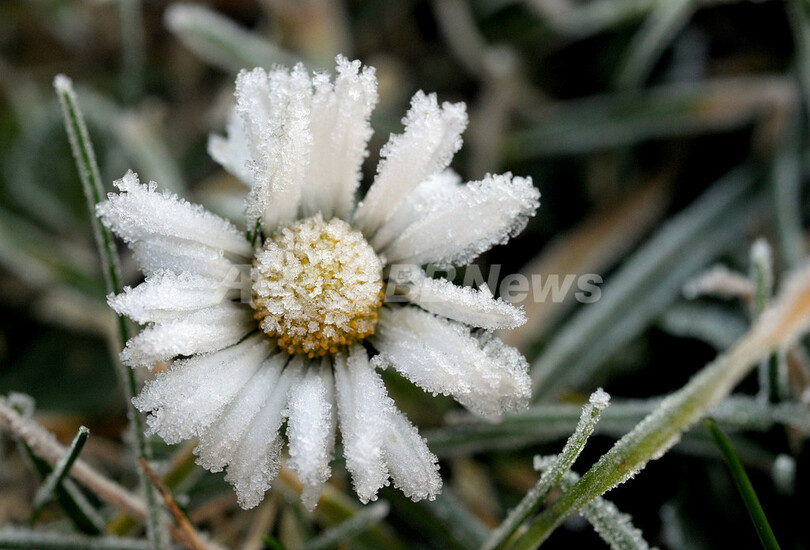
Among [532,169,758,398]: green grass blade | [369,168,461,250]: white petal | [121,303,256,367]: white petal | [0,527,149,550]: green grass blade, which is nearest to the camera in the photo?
[121,303,256,367]: white petal

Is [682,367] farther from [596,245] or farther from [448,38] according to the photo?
[448,38]

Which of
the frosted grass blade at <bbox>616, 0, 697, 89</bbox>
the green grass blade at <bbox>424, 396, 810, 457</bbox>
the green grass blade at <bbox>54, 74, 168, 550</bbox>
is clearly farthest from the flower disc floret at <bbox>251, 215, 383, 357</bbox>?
the frosted grass blade at <bbox>616, 0, 697, 89</bbox>

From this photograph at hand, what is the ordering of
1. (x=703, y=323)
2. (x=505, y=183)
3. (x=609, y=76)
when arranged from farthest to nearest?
(x=609, y=76) → (x=703, y=323) → (x=505, y=183)

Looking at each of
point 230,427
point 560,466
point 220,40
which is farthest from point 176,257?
point 220,40

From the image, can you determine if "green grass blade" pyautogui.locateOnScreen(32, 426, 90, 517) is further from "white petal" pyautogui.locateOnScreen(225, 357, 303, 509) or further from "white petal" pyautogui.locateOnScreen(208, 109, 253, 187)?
"white petal" pyautogui.locateOnScreen(208, 109, 253, 187)

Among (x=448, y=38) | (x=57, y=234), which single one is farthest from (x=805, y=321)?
(x=57, y=234)

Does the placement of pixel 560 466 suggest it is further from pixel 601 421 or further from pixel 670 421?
pixel 601 421

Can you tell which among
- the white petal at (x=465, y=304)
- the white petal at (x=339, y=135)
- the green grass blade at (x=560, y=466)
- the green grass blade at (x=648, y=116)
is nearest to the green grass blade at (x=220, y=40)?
the green grass blade at (x=648, y=116)
